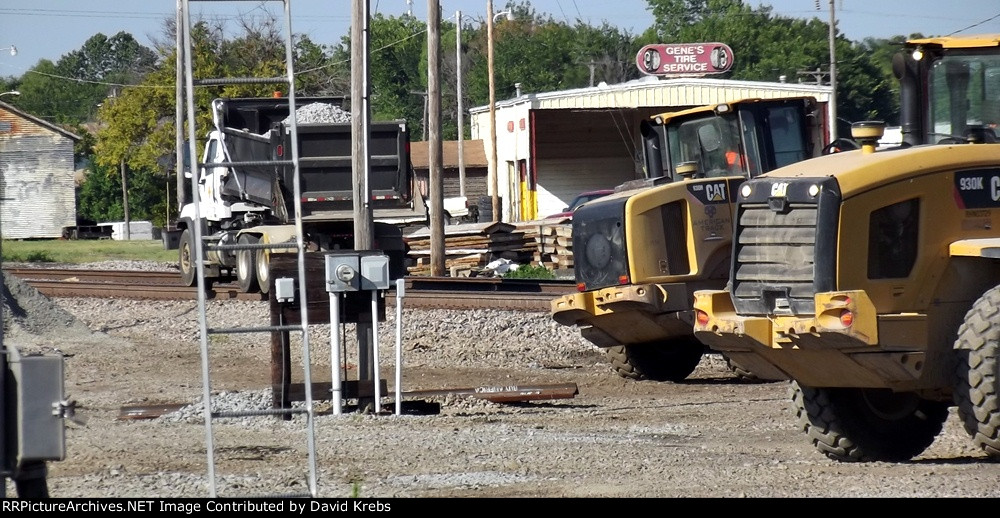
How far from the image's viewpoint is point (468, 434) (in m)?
10.0

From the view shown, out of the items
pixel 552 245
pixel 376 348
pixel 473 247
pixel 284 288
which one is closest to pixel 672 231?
pixel 376 348

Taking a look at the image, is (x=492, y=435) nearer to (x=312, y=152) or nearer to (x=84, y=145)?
(x=312, y=152)

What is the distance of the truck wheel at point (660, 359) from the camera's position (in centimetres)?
1407

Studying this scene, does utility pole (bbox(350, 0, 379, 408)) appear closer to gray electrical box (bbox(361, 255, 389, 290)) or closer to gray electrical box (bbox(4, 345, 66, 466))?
gray electrical box (bbox(361, 255, 389, 290))

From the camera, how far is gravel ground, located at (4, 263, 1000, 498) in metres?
7.64

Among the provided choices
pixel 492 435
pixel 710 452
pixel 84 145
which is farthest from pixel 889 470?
pixel 84 145

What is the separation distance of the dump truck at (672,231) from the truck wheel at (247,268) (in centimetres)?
770

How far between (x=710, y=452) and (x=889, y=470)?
142 cm

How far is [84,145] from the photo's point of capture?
73750 mm

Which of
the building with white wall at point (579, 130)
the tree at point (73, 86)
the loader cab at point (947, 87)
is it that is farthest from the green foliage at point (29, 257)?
the tree at point (73, 86)

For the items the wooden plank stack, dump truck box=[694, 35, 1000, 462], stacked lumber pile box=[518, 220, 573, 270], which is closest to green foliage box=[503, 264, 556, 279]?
the wooden plank stack

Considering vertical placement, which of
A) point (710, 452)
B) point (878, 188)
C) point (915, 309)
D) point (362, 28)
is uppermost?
point (362, 28)

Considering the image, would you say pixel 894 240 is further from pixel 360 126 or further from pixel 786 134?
pixel 360 126

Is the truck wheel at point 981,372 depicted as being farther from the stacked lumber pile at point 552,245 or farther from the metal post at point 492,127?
the metal post at point 492,127
